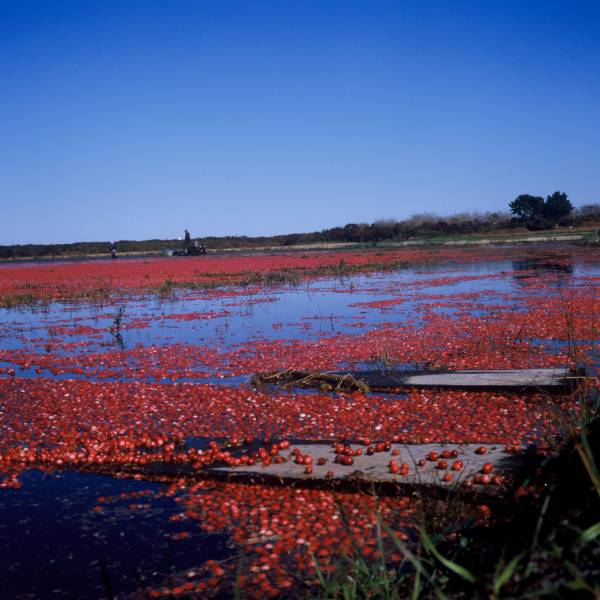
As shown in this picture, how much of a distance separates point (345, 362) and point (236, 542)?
6670mm

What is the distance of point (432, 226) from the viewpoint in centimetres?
8475

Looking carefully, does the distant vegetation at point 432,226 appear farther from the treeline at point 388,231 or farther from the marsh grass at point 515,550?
the marsh grass at point 515,550

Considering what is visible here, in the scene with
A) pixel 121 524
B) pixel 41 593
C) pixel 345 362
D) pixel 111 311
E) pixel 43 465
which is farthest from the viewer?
pixel 111 311

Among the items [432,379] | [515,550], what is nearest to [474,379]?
[432,379]

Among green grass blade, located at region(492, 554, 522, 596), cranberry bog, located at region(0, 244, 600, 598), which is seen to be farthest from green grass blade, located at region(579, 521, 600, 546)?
cranberry bog, located at region(0, 244, 600, 598)

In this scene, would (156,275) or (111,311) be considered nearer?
(111,311)

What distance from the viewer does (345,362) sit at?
11.1m

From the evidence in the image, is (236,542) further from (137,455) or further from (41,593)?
(137,455)

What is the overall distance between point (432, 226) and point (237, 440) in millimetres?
81139

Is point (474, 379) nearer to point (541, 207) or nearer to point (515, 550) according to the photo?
point (515, 550)

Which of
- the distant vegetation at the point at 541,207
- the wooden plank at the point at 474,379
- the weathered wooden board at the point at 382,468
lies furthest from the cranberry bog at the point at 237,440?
the distant vegetation at the point at 541,207

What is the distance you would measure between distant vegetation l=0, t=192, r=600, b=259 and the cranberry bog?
66562 millimetres

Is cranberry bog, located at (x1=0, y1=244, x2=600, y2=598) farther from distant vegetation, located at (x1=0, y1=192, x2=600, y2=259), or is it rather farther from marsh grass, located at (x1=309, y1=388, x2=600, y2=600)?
distant vegetation, located at (x1=0, y1=192, x2=600, y2=259)

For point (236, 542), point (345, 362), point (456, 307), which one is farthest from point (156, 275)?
point (236, 542)
